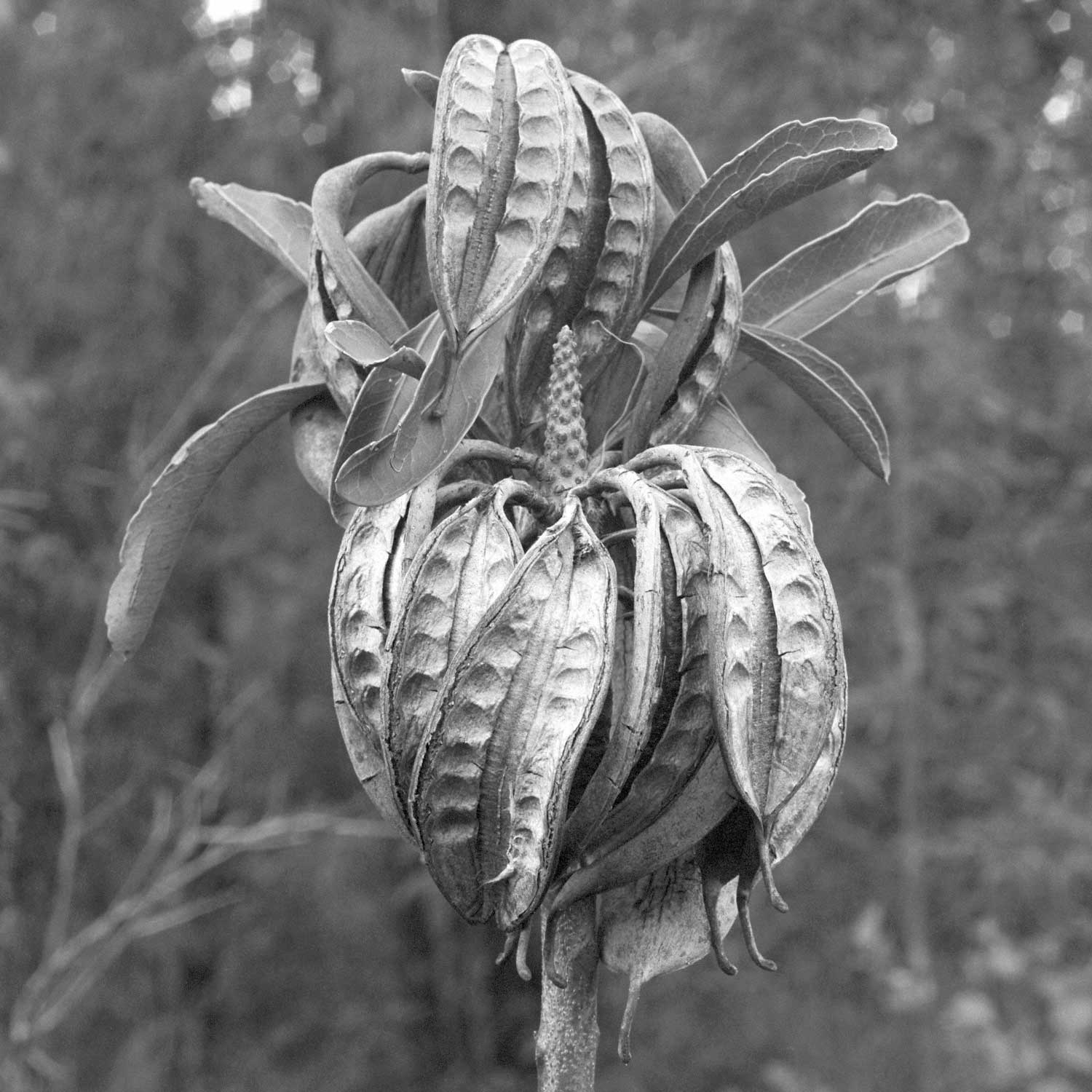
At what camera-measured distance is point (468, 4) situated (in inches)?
140

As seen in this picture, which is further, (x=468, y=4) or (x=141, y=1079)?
(x=468, y=4)

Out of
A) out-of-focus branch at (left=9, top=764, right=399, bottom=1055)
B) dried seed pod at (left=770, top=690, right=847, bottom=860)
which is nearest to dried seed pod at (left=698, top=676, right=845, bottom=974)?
dried seed pod at (left=770, top=690, right=847, bottom=860)

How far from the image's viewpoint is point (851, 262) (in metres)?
0.92

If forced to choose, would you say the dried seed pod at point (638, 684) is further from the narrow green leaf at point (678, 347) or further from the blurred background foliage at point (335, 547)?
the blurred background foliage at point (335, 547)

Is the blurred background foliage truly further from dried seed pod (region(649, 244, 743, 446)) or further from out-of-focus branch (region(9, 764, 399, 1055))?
dried seed pod (region(649, 244, 743, 446))

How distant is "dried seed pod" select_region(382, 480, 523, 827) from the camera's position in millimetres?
668

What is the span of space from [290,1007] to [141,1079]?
711 mm

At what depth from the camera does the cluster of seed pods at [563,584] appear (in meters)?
0.64

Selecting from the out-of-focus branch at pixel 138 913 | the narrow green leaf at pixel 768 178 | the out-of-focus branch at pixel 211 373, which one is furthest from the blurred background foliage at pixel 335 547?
the narrow green leaf at pixel 768 178

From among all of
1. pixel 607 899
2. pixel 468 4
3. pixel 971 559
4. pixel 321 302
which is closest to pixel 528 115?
pixel 321 302

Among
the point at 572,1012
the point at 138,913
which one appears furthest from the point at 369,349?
the point at 138,913

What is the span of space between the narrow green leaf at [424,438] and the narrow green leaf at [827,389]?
0.23 m

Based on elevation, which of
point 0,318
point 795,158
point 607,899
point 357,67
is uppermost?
point 795,158

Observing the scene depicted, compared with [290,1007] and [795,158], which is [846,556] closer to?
[290,1007]
